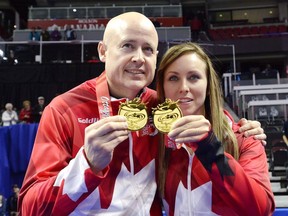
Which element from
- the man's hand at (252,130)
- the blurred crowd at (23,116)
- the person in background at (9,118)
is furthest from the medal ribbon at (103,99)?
the person in background at (9,118)

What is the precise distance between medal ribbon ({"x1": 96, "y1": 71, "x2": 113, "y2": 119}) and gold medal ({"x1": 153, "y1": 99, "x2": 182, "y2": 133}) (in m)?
0.20

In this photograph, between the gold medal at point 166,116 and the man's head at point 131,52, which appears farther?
the man's head at point 131,52

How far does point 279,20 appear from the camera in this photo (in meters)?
19.1

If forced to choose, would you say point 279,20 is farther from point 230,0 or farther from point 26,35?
point 26,35

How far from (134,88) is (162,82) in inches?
6.9

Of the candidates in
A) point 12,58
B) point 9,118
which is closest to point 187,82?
point 9,118

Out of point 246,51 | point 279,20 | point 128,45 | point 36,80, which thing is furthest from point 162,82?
point 279,20

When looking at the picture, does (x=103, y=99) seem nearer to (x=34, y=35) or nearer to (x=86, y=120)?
(x=86, y=120)

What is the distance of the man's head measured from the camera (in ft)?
4.43

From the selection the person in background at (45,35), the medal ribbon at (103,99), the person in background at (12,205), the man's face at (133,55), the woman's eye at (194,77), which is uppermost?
the person in background at (45,35)

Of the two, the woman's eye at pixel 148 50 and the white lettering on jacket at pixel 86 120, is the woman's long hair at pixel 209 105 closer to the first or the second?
the woman's eye at pixel 148 50

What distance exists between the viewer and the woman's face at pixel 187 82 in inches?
55.2

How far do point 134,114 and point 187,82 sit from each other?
0.94ft

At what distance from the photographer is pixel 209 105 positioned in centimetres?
149
